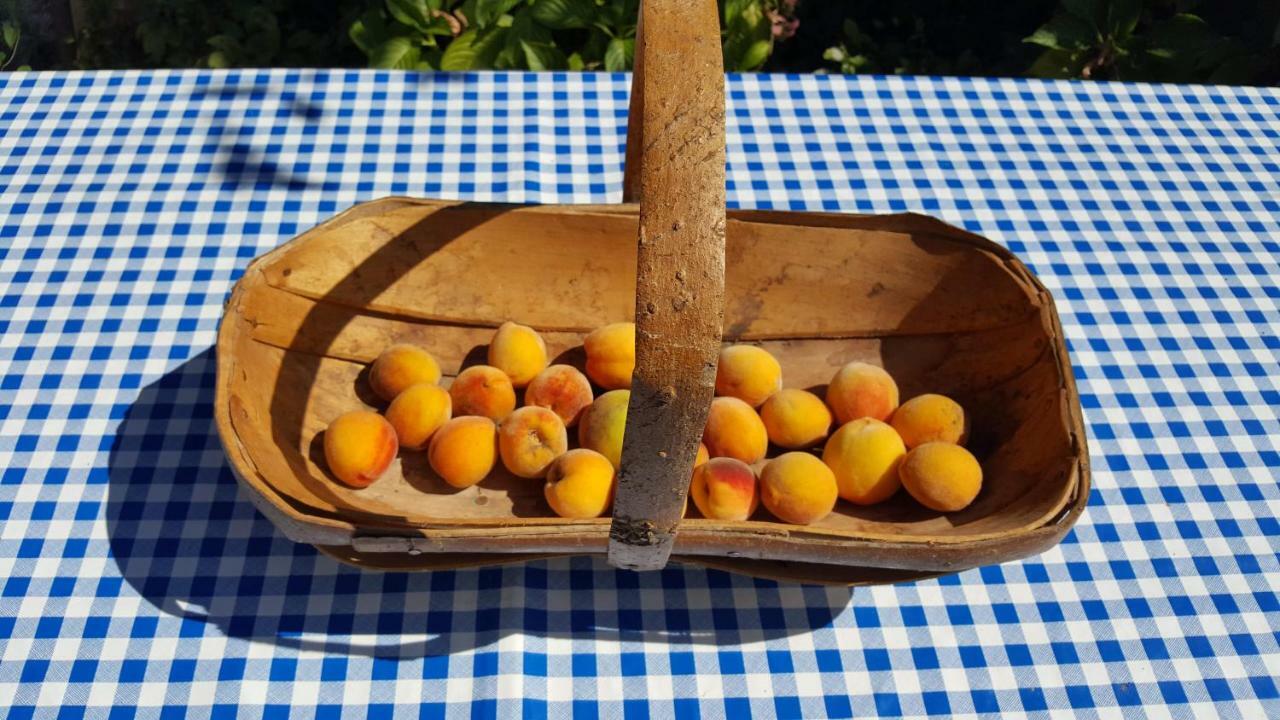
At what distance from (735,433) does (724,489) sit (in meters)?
0.12

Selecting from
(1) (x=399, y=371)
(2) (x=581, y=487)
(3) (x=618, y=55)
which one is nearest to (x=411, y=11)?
(3) (x=618, y=55)

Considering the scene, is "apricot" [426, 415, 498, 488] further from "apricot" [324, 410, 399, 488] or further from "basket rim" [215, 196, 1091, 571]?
"basket rim" [215, 196, 1091, 571]

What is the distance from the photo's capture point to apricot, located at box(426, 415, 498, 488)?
1260mm

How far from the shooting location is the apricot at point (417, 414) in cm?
130

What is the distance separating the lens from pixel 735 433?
1292mm

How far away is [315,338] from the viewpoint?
1.39 m

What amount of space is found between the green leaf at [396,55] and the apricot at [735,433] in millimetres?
1503

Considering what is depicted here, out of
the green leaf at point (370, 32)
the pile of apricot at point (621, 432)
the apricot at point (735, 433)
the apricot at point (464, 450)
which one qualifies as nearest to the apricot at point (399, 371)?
the pile of apricot at point (621, 432)

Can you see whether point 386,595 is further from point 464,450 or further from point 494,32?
point 494,32

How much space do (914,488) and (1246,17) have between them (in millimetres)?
2621

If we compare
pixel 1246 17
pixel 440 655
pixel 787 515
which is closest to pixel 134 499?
pixel 440 655

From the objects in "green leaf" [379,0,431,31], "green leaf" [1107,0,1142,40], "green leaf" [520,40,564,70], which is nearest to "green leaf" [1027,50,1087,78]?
"green leaf" [1107,0,1142,40]

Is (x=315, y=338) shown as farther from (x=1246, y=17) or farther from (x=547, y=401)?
(x=1246, y=17)

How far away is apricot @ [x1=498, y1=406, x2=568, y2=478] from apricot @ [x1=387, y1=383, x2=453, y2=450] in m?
0.09
